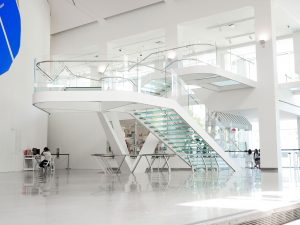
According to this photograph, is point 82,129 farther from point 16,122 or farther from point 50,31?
point 50,31

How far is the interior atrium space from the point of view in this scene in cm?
519

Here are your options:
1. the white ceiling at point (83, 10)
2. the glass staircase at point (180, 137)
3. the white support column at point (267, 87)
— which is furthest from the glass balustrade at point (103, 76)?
the white ceiling at point (83, 10)

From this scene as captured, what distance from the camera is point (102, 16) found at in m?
19.3

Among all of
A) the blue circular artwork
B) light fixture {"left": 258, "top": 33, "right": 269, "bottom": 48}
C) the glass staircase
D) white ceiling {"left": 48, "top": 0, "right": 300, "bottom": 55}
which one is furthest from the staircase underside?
white ceiling {"left": 48, "top": 0, "right": 300, "bottom": 55}

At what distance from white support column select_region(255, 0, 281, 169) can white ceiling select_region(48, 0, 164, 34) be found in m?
5.13

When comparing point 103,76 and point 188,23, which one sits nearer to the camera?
point 103,76

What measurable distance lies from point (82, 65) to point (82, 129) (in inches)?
398

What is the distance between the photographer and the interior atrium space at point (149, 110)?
519 cm

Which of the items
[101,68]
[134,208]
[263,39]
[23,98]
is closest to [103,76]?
[101,68]

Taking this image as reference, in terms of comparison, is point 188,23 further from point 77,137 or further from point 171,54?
point 77,137

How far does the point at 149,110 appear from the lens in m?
12.1

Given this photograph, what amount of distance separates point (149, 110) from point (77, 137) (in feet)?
31.1

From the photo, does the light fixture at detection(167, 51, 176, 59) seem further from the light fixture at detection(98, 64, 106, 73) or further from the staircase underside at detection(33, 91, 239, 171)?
the light fixture at detection(98, 64, 106, 73)

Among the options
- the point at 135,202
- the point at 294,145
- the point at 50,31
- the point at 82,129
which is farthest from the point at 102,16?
the point at 135,202
